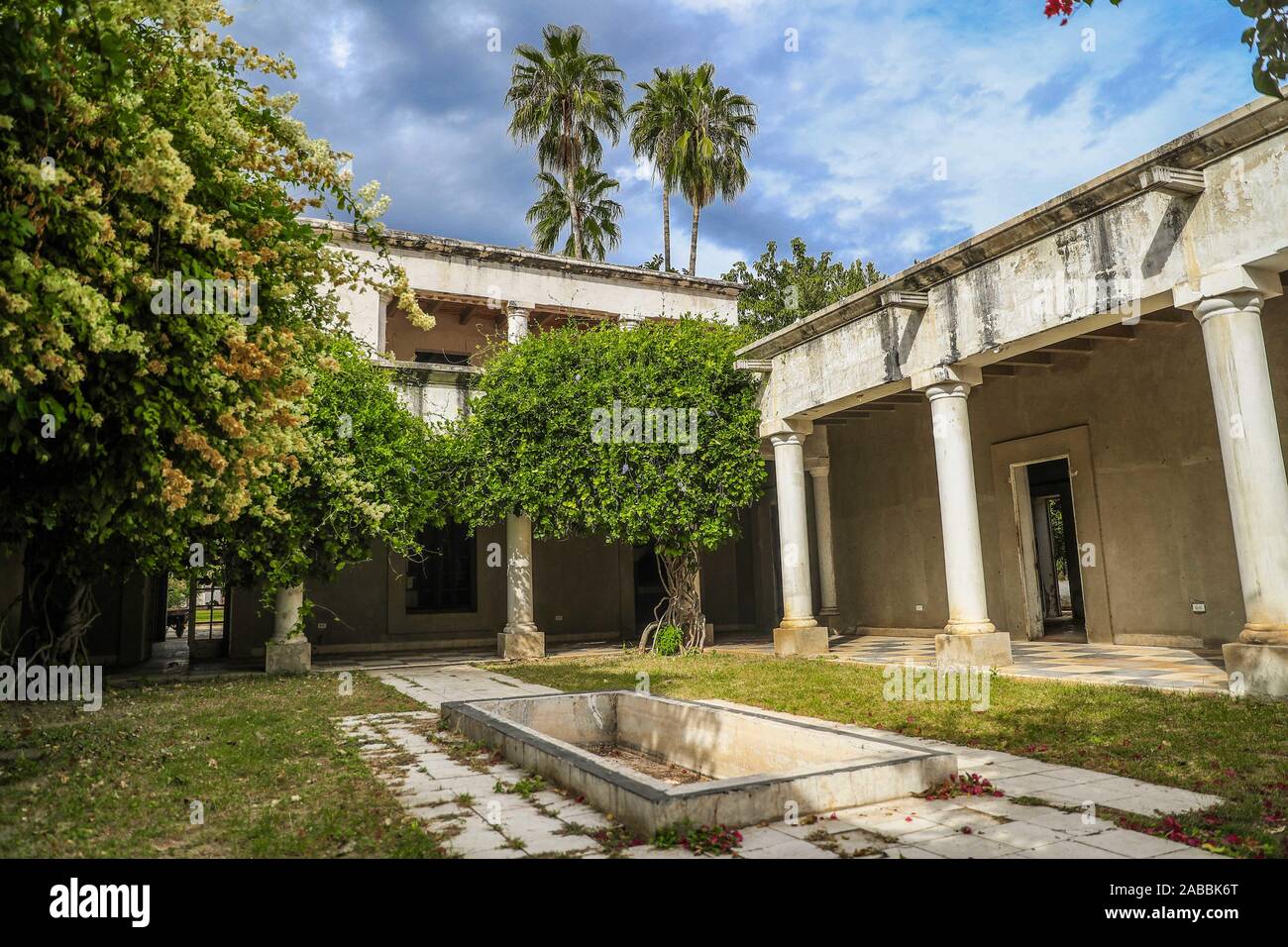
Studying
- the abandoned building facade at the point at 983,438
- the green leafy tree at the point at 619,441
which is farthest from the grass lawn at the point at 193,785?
the abandoned building facade at the point at 983,438

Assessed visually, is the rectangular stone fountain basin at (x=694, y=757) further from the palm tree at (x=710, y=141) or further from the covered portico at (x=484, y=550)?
the palm tree at (x=710, y=141)

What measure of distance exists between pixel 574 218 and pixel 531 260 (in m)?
7.25

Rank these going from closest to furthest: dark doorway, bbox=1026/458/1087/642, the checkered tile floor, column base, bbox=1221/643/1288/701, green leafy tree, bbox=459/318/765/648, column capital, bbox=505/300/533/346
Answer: column base, bbox=1221/643/1288/701, the checkered tile floor, green leafy tree, bbox=459/318/765/648, dark doorway, bbox=1026/458/1087/642, column capital, bbox=505/300/533/346

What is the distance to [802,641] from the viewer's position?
1377cm

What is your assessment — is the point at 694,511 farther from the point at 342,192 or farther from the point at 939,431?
the point at 342,192

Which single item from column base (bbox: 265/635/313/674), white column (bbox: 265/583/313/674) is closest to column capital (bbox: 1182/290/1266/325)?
white column (bbox: 265/583/313/674)

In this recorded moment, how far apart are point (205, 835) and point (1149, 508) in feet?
42.1

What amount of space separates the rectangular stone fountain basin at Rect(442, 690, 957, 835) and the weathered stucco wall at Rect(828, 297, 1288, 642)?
28.2ft

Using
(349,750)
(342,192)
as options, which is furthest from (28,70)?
(349,750)

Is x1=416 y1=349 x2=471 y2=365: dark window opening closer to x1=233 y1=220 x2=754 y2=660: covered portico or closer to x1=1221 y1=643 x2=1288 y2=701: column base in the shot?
x1=233 y1=220 x2=754 y2=660: covered portico

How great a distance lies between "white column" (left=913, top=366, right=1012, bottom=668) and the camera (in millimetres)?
10641

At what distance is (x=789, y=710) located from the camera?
8.28 meters

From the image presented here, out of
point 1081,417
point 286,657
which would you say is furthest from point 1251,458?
point 286,657
